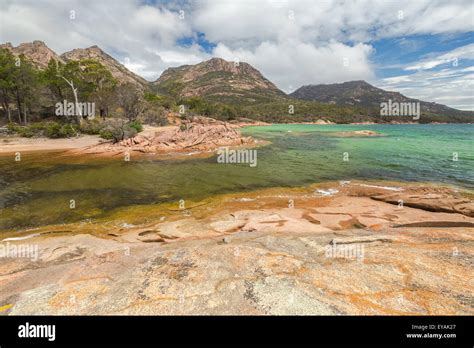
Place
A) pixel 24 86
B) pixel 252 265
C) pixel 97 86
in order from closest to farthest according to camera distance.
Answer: pixel 252 265 < pixel 24 86 < pixel 97 86

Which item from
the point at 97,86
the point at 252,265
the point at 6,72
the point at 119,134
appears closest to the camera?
the point at 252,265

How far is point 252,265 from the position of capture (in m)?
6.46

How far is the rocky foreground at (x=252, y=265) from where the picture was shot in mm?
4836

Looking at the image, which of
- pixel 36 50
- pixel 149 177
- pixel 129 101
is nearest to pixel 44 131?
pixel 129 101

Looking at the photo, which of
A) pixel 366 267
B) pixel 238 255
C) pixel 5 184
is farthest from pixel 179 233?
pixel 5 184

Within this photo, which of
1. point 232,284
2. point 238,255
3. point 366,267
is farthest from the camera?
point 238,255

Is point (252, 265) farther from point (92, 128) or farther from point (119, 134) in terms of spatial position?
point (92, 128)

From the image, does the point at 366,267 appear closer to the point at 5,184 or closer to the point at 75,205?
the point at 75,205

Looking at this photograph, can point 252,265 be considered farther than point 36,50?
No

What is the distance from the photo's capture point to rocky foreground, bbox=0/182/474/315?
484cm

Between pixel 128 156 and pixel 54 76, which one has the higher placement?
pixel 54 76

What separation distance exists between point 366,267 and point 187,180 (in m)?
15.7

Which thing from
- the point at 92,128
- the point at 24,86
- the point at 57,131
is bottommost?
the point at 57,131

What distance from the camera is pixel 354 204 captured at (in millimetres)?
13328
